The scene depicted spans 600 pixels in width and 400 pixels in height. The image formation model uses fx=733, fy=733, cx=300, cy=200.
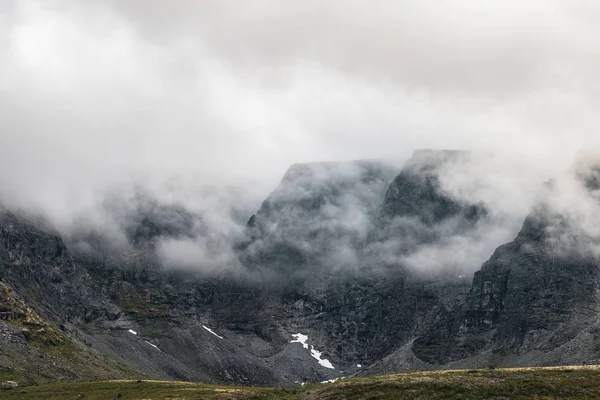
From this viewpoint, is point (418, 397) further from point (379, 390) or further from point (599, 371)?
point (599, 371)

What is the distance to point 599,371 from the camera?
165375 mm

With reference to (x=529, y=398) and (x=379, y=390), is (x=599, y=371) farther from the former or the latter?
(x=379, y=390)

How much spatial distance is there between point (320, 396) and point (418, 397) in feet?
89.1

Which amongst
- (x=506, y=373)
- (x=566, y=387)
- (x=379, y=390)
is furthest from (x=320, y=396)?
(x=566, y=387)

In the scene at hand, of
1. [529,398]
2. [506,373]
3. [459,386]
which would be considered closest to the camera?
A: [529,398]

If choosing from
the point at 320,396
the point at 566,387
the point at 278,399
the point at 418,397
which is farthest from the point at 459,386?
the point at 278,399

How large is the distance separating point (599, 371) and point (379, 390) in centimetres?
4994

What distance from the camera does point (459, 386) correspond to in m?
156

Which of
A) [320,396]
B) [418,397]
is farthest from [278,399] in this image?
[418,397]

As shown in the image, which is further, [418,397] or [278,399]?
[278,399]

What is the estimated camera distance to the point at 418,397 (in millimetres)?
153750

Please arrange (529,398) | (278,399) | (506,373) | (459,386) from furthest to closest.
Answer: (278,399) → (506,373) → (459,386) → (529,398)

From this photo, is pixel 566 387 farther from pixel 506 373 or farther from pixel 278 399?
pixel 278 399

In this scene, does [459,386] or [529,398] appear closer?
[529,398]
